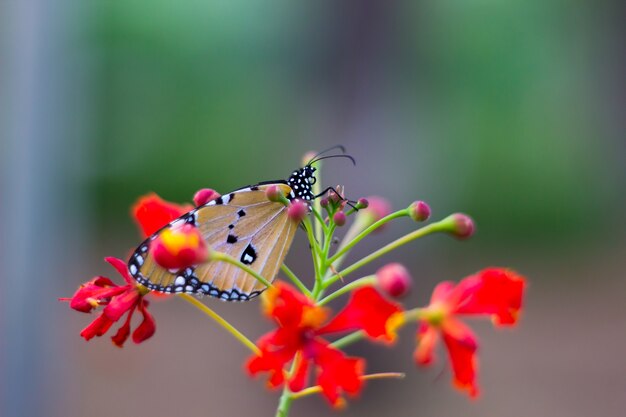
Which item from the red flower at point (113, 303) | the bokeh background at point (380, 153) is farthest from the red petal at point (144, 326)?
the bokeh background at point (380, 153)

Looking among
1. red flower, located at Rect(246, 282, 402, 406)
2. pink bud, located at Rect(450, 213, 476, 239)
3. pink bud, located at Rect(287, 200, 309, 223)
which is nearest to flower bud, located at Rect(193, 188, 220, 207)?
pink bud, located at Rect(287, 200, 309, 223)

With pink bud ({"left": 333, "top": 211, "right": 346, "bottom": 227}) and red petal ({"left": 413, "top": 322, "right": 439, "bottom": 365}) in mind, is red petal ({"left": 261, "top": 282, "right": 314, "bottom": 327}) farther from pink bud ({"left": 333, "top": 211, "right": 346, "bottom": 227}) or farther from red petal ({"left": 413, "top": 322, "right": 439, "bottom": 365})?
pink bud ({"left": 333, "top": 211, "right": 346, "bottom": 227})

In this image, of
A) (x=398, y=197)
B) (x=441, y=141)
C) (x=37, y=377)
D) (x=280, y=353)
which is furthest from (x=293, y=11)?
(x=280, y=353)

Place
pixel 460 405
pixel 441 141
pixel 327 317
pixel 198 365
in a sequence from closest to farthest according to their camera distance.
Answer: pixel 327 317, pixel 460 405, pixel 198 365, pixel 441 141

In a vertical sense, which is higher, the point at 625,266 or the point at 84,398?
the point at 625,266

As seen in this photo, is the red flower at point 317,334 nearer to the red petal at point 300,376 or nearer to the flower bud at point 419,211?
the red petal at point 300,376

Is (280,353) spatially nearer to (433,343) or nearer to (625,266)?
(433,343)
